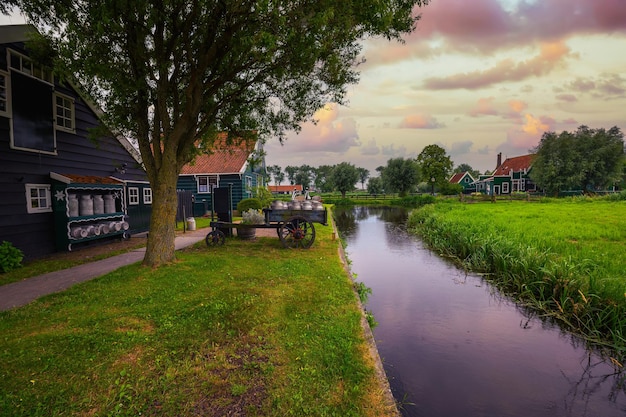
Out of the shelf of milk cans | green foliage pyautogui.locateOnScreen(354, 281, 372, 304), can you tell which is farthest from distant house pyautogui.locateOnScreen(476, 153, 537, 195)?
the shelf of milk cans

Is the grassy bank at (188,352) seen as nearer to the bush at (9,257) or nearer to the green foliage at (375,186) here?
the bush at (9,257)

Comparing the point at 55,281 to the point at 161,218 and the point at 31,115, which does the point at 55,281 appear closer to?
the point at 161,218

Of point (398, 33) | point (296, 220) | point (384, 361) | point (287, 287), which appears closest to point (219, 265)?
point (287, 287)

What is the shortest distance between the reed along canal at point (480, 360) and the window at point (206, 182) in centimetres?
1872

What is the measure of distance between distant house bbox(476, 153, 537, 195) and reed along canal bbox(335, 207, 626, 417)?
5076 cm

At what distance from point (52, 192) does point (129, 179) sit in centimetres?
456

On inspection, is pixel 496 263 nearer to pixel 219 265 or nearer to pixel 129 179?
pixel 219 265

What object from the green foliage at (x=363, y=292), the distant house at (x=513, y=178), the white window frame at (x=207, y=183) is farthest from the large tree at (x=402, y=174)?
the green foliage at (x=363, y=292)

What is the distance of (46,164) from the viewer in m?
10.4

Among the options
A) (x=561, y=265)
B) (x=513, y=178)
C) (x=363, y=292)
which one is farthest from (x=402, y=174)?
(x=363, y=292)

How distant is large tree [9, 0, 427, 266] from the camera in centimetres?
696

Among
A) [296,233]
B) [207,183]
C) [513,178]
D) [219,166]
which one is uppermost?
[219,166]

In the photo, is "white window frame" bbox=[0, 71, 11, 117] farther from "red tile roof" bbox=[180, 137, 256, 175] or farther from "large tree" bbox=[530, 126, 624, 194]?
"large tree" bbox=[530, 126, 624, 194]

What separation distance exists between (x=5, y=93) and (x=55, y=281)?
5681mm
